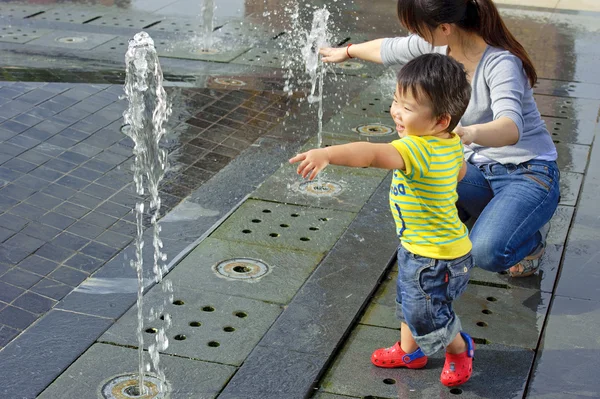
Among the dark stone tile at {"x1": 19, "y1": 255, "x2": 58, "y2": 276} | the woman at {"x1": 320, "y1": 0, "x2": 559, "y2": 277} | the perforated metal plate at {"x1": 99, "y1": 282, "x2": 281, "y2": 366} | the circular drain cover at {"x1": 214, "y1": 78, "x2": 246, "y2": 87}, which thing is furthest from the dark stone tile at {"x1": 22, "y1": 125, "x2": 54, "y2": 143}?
the woman at {"x1": 320, "y1": 0, "x2": 559, "y2": 277}

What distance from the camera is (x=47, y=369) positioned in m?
3.63

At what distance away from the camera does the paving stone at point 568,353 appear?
11.6 feet

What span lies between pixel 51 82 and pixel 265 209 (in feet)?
9.59

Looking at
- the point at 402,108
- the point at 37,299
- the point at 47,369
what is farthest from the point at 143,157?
the point at 402,108

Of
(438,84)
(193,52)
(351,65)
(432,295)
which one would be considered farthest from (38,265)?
(351,65)

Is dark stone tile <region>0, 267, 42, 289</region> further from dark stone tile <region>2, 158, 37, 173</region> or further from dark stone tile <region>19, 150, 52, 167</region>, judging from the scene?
dark stone tile <region>19, 150, 52, 167</region>

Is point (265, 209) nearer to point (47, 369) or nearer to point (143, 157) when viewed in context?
point (143, 157)

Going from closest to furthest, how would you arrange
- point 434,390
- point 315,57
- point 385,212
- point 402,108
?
point 402,108
point 434,390
point 385,212
point 315,57

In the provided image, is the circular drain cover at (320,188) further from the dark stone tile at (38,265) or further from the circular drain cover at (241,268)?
the dark stone tile at (38,265)

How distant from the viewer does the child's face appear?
3238 mm

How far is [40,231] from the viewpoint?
5.03m

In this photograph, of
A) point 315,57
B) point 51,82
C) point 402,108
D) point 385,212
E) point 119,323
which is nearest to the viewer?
point 402,108

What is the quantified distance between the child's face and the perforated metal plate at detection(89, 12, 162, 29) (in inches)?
263

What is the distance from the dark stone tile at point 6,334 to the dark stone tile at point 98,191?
1.58m
